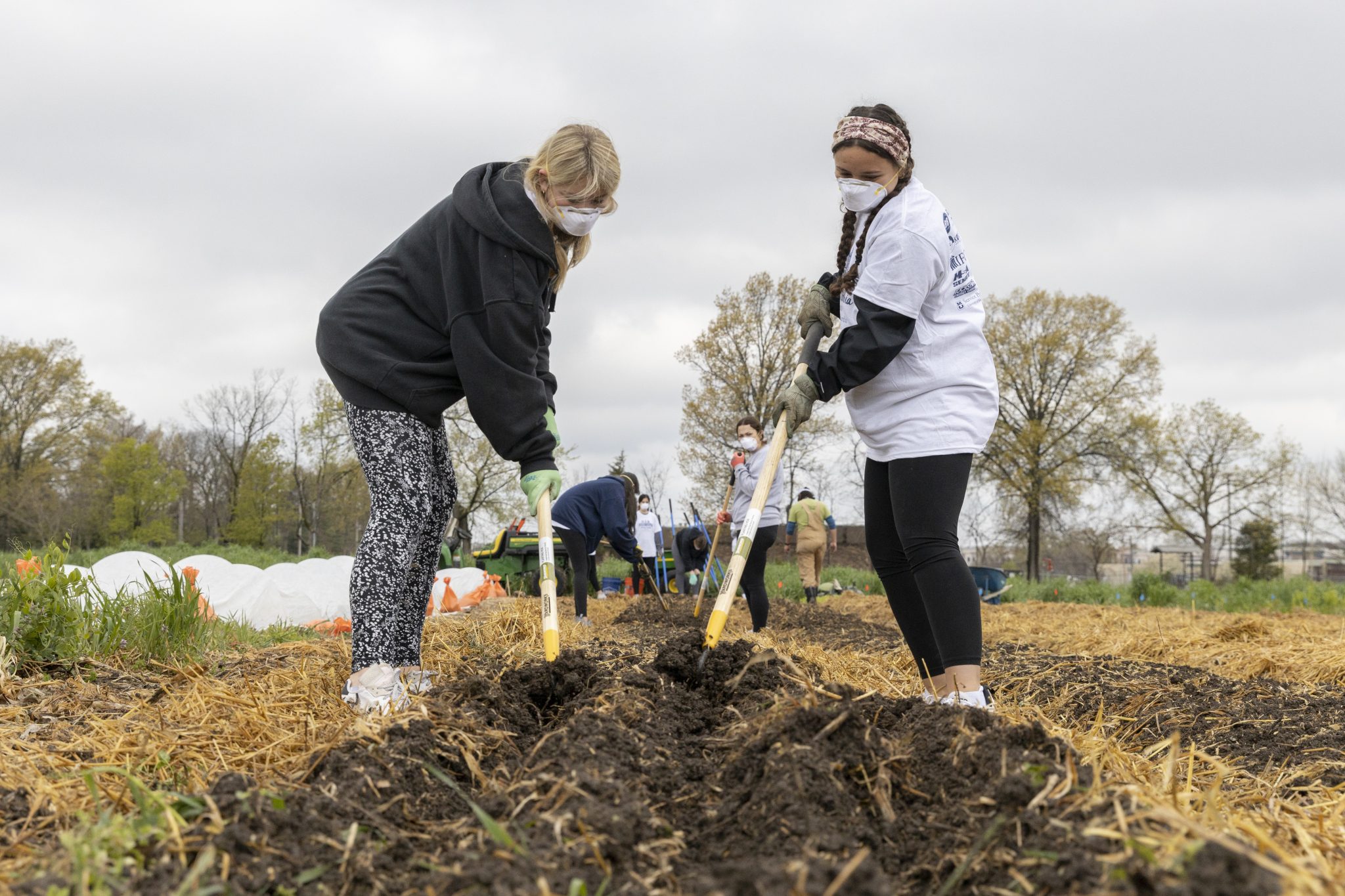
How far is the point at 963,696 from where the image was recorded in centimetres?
246

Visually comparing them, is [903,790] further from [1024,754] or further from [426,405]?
[426,405]

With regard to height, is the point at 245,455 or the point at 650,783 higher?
the point at 245,455

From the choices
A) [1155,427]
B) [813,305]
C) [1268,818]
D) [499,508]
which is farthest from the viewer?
[499,508]

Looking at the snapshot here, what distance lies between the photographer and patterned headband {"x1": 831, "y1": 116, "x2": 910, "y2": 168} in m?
2.83

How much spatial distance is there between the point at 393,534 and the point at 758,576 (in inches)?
160

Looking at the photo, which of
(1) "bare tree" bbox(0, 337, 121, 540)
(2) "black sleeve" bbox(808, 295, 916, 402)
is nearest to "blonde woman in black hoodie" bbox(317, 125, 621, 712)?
(2) "black sleeve" bbox(808, 295, 916, 402)

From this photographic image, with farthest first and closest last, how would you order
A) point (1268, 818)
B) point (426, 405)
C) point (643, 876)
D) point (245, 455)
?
point (245, 455)
point (426, 405)
point (1268, 818)
point (643, 876)

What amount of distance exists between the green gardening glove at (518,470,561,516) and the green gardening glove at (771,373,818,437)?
2.51 feet

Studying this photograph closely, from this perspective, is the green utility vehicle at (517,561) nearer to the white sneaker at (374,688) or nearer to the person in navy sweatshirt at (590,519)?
the person in navy sweatshirt at (590,519)

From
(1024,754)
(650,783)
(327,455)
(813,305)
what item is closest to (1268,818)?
(1024,754)

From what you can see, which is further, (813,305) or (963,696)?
(813,305)

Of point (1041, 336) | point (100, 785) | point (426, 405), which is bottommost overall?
point (100, 785)

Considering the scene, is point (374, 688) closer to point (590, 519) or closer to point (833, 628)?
point (833, 628)

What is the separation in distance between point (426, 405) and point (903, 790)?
190 cm
